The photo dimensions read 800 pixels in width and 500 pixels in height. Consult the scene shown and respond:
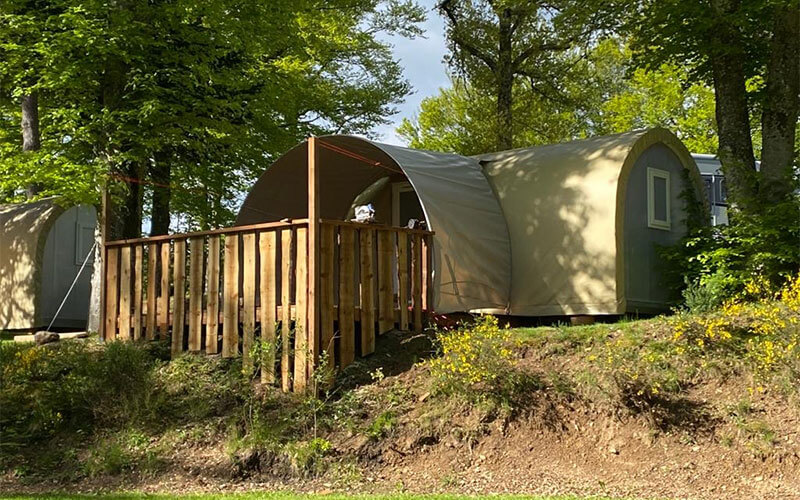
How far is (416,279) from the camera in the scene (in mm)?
10805

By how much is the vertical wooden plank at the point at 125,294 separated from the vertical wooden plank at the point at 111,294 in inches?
5.0

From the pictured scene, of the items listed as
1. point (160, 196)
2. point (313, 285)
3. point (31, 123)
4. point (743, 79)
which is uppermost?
point (743, 79)

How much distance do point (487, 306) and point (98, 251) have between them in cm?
649

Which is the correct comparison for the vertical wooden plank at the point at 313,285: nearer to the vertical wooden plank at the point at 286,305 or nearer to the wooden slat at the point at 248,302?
the vertical wooden plank at the point at 286,305

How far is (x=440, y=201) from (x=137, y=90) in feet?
17.8

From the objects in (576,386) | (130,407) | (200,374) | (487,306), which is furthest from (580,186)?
(130,407)

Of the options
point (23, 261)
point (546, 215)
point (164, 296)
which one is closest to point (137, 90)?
point (164, 296)

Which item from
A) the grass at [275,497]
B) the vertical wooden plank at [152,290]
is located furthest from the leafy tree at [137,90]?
the grass at [275,497]

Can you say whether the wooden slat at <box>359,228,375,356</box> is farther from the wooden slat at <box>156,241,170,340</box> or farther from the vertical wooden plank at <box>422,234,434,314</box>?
the wooden slat at <box>156,241,170,340</box>

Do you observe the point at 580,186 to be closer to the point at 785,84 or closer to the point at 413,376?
the point at 785,84

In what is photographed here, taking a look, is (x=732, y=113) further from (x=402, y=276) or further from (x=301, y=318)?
(x=301, y=318)

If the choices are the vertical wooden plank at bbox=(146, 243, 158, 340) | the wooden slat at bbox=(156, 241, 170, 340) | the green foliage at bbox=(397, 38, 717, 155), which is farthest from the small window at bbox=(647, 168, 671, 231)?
the green foliage at bbox=(397, 38, 717, 155)

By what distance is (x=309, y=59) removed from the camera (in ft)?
71.6

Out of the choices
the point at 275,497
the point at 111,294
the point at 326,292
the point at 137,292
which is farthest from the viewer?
the point at 111,294
